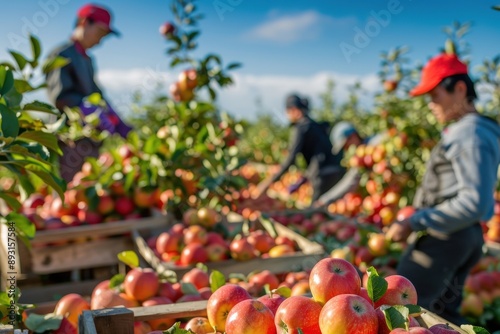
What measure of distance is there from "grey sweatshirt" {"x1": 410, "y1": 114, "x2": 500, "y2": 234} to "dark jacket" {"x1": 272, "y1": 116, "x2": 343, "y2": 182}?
2.83m

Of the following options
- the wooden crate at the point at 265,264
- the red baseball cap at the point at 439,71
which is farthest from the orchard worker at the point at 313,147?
the wooden crate at the point at 265,264

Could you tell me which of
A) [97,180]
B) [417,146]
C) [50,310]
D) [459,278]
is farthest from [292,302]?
[417,146]

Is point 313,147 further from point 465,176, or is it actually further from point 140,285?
point 140,285

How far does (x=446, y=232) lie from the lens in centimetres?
225

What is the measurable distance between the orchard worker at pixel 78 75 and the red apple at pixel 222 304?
2.49 metres

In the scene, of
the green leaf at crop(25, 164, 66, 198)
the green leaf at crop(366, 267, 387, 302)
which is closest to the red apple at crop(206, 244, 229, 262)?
the green leaf at crop(25, 164, 66, 198)

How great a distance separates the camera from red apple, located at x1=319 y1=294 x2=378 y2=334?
956mm

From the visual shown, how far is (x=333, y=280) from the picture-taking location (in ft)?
3.60

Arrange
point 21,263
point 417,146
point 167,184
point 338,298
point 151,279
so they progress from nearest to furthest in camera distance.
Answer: point 338,298 < point 151,279 < point 21,263 < point 167,184 < point 417,146

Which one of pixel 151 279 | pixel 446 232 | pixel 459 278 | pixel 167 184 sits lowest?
pixel 459 278

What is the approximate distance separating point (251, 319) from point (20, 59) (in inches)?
44.6

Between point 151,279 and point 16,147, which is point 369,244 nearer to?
point 151,279

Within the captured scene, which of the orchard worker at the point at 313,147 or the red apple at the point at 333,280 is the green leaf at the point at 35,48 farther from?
the orchard worker at the point at 313,147

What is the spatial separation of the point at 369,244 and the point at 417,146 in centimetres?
173
